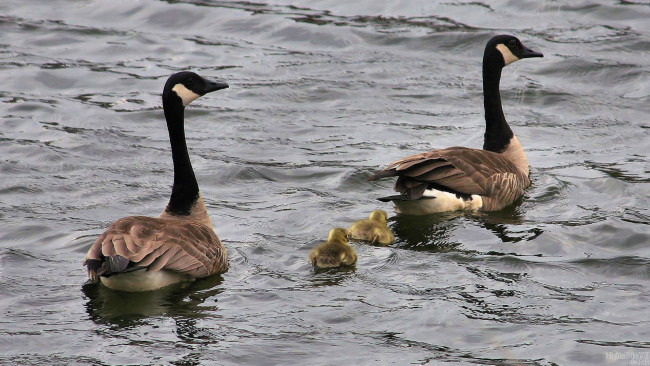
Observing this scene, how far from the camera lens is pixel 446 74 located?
15289 mm

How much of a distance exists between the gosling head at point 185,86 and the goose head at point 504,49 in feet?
12.9

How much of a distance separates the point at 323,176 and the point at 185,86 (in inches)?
115

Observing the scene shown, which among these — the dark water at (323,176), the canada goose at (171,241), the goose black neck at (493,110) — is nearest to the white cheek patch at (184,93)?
the canada goose at (171,241)

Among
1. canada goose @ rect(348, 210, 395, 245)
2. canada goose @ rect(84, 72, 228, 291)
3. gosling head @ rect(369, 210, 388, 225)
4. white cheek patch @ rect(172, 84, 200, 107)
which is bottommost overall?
canada goose @ rect(348, 210, 395, 245)

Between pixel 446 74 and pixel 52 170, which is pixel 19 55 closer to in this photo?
pixel 52 170

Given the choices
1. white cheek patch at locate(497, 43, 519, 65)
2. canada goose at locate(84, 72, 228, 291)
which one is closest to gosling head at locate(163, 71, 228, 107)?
canada goose at locate(84, 72, 228, 291)

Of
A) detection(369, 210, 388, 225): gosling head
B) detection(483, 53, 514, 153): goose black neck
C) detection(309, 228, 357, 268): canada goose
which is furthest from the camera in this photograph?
detection(483, 53, 514, 153): goose black neck

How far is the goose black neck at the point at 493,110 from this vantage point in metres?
11.4

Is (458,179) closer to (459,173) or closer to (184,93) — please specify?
(459,173)

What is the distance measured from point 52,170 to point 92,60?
5078mm

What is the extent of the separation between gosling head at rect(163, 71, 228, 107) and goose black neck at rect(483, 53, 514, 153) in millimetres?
3837

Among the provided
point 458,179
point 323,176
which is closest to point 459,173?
point 458,179

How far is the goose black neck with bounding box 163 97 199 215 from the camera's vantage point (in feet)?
29.4

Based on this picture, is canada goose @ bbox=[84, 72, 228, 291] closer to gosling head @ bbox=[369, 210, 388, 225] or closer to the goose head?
gosling head @ bbox=[369, 210, 388, 225]
